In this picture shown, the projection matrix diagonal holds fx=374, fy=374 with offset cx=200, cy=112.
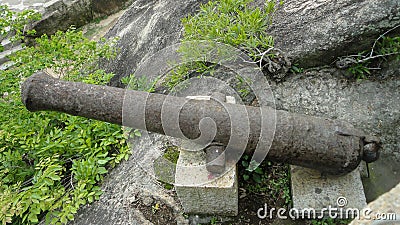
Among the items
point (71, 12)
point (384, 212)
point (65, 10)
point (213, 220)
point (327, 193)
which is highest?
point (384, 212)

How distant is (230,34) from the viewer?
4547 mm

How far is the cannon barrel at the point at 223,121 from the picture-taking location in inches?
131

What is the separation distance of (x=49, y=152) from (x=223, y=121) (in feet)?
7.95

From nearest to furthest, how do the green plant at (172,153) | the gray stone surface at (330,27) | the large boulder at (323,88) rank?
the green plant at (172,153) < the large boulder at (323,88) < the gray stone surface at (330,27)

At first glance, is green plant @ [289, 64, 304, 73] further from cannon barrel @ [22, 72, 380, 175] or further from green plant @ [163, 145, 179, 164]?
green plant @ [163, 145, 179, 164]

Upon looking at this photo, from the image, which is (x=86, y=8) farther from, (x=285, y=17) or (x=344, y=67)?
(x=344, y=67)

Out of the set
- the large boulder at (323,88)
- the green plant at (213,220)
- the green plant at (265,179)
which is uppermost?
the large boulder at (323,88)

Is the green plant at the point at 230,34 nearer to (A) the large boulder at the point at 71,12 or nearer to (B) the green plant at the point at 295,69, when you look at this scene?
(B) the green plant at the point at 295,69

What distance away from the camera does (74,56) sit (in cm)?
550

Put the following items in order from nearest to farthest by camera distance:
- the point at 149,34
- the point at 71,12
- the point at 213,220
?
the point at 213,220 < the point at 149,34 < the point at 71,12

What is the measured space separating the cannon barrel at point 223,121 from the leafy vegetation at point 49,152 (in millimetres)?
997

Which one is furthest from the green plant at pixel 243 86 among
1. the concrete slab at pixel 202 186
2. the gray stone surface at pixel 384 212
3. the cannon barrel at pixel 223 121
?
the gray stone surface at pixel 384 212

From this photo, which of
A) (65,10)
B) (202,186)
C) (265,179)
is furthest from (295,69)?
(65,10)

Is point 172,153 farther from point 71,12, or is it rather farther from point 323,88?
point 71,12
